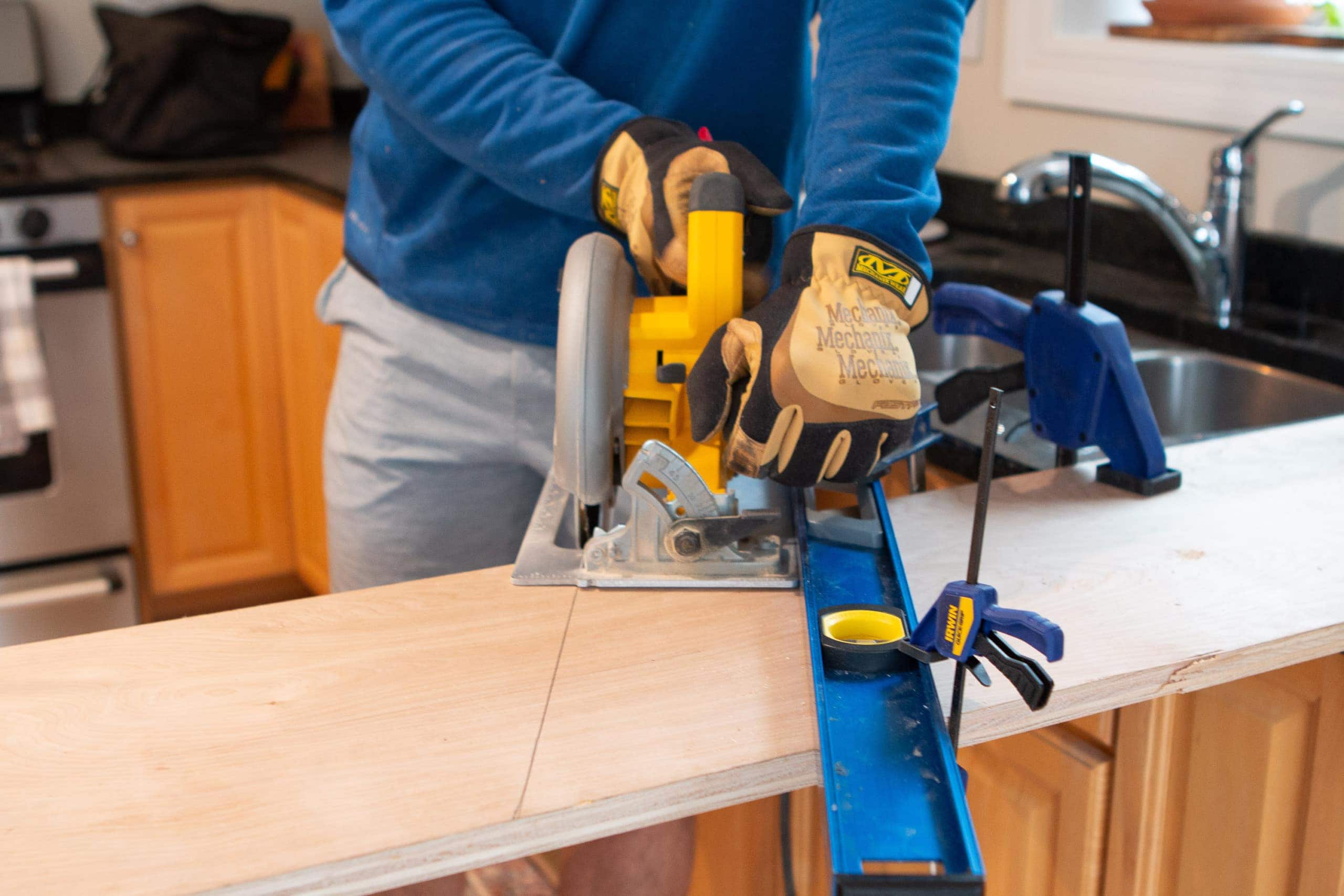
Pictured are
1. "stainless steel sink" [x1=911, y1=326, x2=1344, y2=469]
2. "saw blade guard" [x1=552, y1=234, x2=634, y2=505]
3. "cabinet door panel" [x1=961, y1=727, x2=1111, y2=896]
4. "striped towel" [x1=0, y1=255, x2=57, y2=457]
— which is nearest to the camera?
"saw blade guard" [x1=552, y1=234, x2=634, y2=505]

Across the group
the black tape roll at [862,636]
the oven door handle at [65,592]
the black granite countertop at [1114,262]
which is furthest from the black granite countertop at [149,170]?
the black tape roll at [862,636]

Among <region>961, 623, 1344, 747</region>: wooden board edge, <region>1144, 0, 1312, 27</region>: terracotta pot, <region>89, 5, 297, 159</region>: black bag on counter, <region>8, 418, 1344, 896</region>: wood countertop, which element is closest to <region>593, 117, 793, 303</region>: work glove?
<region>8, 418, 1344, 896</region>: wood countertop

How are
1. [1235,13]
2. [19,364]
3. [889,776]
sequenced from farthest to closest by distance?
[19,364] → [1235,13] → [889,776]

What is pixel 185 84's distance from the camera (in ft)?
8.48

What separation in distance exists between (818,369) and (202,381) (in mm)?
2074

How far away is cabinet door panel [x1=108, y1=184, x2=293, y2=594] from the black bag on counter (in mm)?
169

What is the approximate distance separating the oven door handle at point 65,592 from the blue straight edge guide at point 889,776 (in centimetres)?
210

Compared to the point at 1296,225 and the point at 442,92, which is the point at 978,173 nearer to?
the point at 1296,225

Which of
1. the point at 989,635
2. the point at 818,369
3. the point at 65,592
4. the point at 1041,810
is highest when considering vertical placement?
the point at 818,369

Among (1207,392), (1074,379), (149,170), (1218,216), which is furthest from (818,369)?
(149,170)

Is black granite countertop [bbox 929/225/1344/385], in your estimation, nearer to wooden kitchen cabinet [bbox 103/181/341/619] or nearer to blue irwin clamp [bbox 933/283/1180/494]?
blue irwin clamp [bbox 933/283/1180/494]

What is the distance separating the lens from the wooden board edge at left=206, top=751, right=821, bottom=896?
61 centimetres

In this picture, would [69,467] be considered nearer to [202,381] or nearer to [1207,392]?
[202,381]

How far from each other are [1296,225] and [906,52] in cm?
102
